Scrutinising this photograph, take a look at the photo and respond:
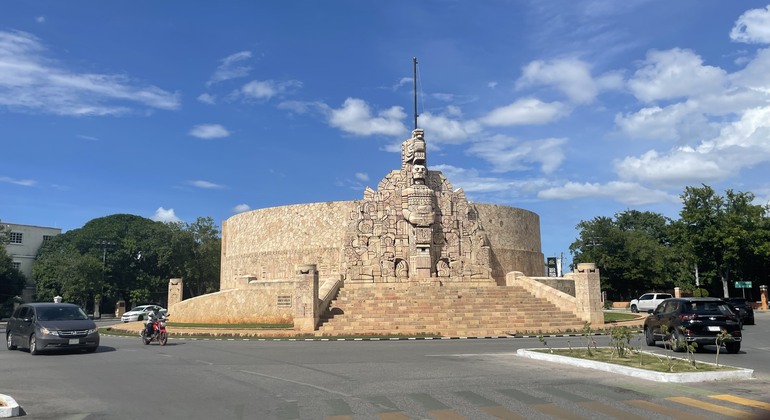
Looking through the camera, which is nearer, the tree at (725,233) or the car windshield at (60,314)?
the car windshield at (60,314)

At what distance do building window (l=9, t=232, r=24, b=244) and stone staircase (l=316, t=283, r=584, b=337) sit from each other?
49.5m

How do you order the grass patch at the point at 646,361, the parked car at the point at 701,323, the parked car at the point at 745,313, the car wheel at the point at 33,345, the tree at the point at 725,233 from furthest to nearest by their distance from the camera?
the tree at the point at 725,233
the parked car at the point at 745,313
the car wheel at the point at 33,345
the parked car at the point at 701,323
the grass patch at the point at 646,361

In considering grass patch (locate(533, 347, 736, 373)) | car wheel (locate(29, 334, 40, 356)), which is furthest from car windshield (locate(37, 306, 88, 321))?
grass patch (locate(533, 347, 736, 373))

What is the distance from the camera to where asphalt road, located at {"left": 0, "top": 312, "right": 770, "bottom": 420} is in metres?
7.39

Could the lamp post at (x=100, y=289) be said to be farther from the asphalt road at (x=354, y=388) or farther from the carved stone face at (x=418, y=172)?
the asphalt road at (x=354, y=388)

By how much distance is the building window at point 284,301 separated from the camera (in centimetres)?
2956

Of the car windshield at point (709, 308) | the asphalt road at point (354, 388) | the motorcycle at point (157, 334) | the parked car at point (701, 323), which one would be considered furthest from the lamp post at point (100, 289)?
the car windshield at point (709, 308)

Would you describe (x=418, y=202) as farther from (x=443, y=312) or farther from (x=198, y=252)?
(x=198, y=252)

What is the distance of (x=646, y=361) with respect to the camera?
11.5m

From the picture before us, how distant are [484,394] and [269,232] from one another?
110ft

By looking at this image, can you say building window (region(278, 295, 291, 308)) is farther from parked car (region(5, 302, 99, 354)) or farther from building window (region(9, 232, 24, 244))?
building window (region(9, 232, 24, 244))

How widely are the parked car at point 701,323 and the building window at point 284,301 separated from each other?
1940 cm

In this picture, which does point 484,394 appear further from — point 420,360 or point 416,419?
point 420,360

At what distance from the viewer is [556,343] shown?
17422 mm
